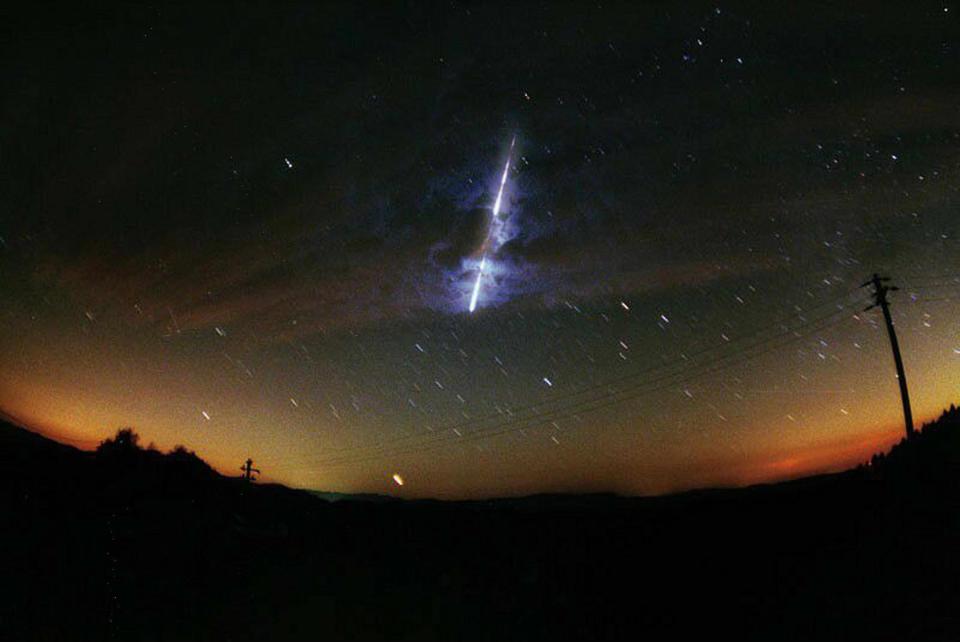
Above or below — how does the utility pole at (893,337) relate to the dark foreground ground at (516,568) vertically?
above

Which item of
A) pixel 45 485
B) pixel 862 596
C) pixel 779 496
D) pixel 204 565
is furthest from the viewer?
pixel 45 485

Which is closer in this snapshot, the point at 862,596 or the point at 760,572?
the point at 862,596

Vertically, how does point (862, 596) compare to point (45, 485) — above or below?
below

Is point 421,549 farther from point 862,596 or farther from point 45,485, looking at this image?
point 45,485

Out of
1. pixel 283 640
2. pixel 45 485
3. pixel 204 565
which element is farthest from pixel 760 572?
pixel 45 485

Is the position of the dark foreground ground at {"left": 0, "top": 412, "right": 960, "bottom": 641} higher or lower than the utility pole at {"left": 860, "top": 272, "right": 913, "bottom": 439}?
lower

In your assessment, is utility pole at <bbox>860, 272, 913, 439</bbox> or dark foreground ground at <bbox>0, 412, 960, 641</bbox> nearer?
dark foreground ground at <bbox>0, 412, 960, 641</bbox>

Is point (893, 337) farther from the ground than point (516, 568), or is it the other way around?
point (893, 337)

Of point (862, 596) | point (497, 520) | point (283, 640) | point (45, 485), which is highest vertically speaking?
point (45, 485)
